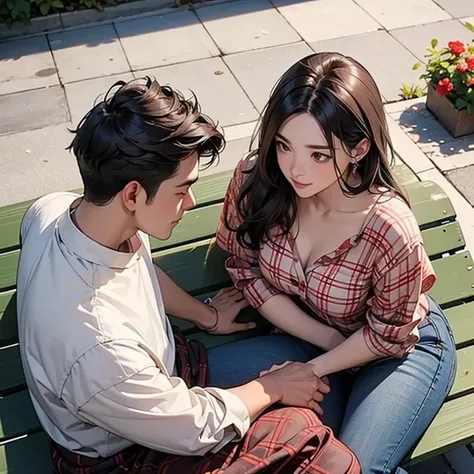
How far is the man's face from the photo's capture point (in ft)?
5.90

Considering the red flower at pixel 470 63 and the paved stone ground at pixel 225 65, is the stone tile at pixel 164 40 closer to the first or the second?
the paved stone ground at pixel 225 65

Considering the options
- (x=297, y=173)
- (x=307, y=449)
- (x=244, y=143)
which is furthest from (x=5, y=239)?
(x=244, y=143)

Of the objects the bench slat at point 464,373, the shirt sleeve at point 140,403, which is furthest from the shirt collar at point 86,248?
the bench slat at point 464,373

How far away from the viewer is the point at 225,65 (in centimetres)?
522

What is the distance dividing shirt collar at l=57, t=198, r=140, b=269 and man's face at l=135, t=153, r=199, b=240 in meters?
0.11

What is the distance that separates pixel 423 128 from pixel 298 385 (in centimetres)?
273

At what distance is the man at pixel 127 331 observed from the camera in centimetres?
172

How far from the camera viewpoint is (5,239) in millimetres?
2703

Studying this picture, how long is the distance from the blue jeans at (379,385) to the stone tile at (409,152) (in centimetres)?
181

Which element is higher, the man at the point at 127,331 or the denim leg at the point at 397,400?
the man at the point at 127,331

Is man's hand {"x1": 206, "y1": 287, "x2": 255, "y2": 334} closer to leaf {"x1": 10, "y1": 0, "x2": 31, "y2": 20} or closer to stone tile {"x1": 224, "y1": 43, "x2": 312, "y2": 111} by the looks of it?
stone tile {"x1": 224, "y1": 43, "x2": 312, "y2": 111}

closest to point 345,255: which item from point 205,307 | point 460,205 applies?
→ point 205,307

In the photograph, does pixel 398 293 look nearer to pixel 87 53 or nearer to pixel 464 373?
pixel 464 373

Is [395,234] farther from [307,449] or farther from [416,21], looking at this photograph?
[416,21]
